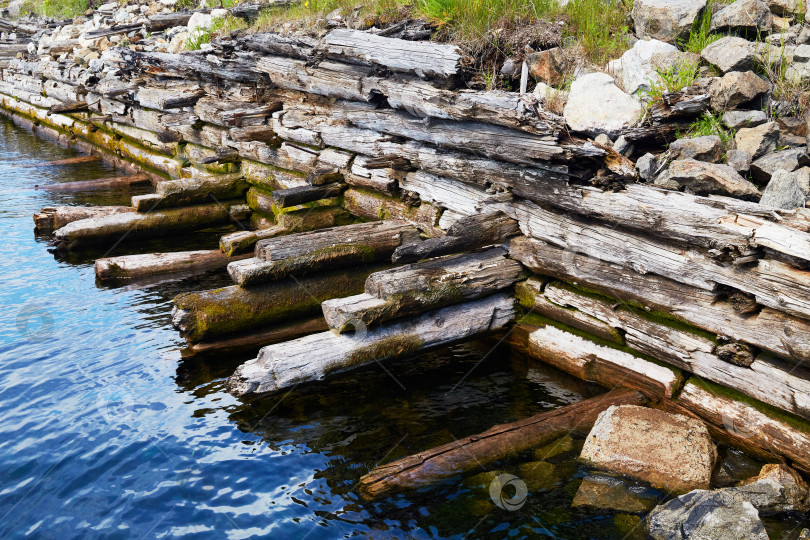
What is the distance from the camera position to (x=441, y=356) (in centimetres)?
697

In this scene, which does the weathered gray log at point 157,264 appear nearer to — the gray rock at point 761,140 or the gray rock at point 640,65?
the gray rock at point 640,65

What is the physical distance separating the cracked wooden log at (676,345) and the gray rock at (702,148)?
160 centimetres

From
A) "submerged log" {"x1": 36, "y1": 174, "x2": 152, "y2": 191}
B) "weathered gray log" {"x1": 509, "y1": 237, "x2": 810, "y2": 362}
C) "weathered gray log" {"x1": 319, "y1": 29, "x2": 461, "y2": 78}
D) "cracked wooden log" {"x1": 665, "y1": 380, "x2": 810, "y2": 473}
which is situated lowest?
"submerged log" {"x1": 36, "y1": 174, "x2": 152, "y2": 191}

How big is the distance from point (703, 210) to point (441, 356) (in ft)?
9.96

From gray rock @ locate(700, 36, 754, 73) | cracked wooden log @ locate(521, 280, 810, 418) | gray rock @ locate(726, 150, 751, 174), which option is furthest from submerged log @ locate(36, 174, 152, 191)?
gray rock @ locate(726, 150, 751, 174)

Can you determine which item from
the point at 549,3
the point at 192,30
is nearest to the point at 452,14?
the point at 549,3

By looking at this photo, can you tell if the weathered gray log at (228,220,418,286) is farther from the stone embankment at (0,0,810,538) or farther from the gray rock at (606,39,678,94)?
the gray rock at (606,39,678,94)

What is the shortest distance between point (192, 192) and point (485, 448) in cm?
709

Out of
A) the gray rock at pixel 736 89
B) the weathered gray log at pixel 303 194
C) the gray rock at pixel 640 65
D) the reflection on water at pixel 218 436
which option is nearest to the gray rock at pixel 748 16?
the gray rock at pixel 640 65

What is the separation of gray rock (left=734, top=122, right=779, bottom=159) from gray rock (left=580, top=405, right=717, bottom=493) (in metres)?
2.65

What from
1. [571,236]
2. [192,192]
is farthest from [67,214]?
[571,236]

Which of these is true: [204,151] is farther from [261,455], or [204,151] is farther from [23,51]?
[23,51]

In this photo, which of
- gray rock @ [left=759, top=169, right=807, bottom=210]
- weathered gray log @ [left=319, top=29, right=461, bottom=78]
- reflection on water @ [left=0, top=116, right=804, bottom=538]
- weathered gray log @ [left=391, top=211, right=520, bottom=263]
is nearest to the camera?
reflection on water @ [left=0, top=116, right=804, bottom=538]

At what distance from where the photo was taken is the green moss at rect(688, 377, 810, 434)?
4.75 m
